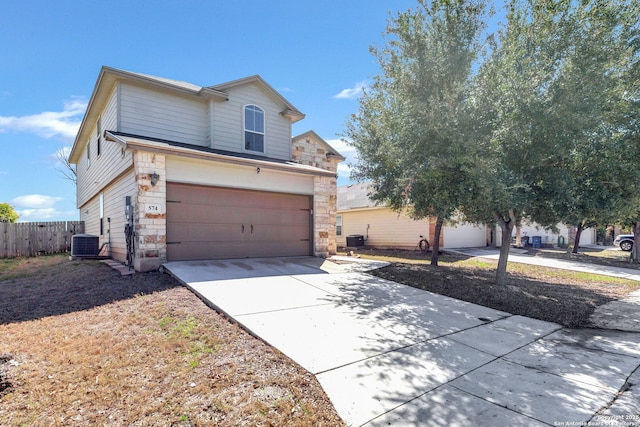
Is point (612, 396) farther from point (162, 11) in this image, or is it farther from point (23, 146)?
point (23, 146)

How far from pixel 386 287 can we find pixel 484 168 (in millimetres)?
3129

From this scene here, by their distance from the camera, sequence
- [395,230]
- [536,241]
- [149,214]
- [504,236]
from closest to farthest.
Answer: [149,214]
[504,236]
[395,230]
[536,241]

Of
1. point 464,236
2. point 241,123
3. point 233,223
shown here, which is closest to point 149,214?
point 233,223

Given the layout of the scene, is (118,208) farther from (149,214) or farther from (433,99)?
(433,99)

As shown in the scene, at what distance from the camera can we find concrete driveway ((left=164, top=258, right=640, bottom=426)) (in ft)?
8.72

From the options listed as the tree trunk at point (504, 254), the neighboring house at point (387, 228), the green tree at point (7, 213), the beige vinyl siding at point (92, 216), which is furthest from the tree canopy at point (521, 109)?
the green tree at point (7, 213)

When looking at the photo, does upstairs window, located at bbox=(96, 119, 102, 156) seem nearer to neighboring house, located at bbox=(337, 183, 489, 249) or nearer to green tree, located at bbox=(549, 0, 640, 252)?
neighboring house, located at bbox=(337, 183, 489, 249)

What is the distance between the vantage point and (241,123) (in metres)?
11.2

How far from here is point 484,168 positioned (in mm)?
5684

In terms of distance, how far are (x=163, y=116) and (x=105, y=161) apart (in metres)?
3.13

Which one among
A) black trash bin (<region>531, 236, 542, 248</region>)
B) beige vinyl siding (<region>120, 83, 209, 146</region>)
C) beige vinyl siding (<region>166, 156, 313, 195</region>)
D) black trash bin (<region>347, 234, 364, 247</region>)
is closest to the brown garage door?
beige vinyl siding (<region>166, 156, 313, 195</region>)

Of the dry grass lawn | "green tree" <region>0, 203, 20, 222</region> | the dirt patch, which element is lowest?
the dirt patch

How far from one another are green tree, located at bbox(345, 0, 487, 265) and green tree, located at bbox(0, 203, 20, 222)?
2686 cm

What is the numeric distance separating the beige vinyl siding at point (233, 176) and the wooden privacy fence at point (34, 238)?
32.9 ft
